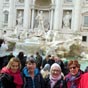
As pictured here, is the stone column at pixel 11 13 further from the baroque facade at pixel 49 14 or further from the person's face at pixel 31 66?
the person's face at pixel 31 66

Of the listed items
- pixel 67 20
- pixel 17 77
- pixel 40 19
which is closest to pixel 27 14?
pixel 40 19

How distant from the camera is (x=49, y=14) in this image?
29.7 meters

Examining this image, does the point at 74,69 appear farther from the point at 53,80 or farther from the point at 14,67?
the point at 14,67

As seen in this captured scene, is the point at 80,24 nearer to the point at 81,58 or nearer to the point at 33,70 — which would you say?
the point at 81,58

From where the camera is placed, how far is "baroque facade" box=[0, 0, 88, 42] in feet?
91.6

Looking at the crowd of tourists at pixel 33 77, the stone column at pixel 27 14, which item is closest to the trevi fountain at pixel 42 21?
the stone column at pixel 27 14

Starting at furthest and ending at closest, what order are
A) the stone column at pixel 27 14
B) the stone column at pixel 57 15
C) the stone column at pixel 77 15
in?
the stone column at pixel 27 14, the stone column at pixel 57 15, the stone column at pixel 77 15

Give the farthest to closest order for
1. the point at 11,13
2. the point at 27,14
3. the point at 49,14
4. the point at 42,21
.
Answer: the point at 11,13, the point at 49,14, the point at 27,14, the point at 42,21

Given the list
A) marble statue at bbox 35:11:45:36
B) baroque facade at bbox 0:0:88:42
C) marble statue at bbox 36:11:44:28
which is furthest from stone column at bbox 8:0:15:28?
marble statue at bbox 36:11:44:28

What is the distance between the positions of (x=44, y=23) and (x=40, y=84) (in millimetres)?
25546

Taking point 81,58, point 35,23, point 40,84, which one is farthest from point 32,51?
point 40,84

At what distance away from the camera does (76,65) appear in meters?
4.11

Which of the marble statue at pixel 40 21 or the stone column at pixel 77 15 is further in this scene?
the marble statue at pixel 40 21

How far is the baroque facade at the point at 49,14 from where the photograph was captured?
27.9m
